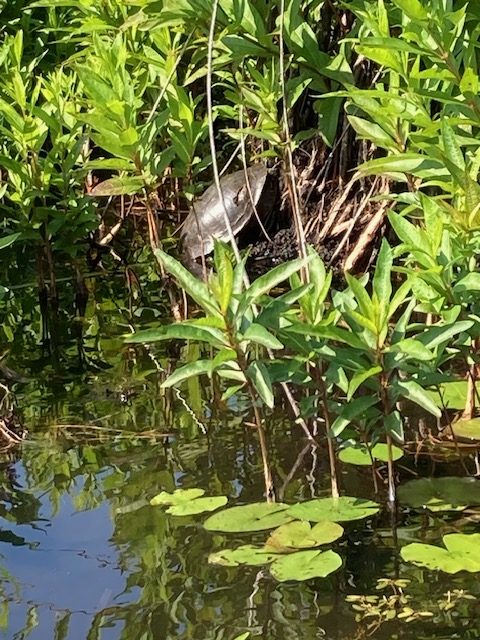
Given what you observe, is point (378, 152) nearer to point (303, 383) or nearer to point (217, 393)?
point (217, 393)

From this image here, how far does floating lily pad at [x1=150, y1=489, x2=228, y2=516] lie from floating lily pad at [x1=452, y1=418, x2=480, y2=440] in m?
0.48

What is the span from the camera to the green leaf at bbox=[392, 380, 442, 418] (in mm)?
1617

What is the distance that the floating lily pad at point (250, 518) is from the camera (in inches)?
66.6

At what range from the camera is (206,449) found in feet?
6.87

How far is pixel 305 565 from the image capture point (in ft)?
5.06

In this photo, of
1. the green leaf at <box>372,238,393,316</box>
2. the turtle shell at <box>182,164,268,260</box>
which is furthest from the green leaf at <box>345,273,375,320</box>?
the turtle shell at <box>182,164,268,260</box>

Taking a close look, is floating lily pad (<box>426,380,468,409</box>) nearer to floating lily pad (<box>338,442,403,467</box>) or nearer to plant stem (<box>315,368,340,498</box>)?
floating lily pad (<box>338,442,403,467</box>)

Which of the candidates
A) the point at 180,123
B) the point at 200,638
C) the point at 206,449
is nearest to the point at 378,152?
the point at 180,123

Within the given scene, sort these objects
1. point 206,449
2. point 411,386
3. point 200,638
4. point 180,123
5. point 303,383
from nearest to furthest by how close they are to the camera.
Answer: point 200,638 → point 411,386 → point 303,383 → point 206,449 → point 180,123

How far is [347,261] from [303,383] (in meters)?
1.50

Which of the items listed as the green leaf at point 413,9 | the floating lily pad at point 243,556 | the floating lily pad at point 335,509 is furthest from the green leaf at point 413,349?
the green leaf at point 413,9

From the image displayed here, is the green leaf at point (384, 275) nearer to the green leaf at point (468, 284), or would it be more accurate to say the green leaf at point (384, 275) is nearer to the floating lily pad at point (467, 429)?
the green leaf at point (468, 284)

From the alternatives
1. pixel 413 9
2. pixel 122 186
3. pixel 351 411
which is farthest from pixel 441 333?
pixel 122 186

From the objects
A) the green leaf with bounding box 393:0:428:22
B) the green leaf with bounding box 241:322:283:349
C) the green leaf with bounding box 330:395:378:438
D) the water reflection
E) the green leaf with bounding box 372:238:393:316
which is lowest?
the water reflection
